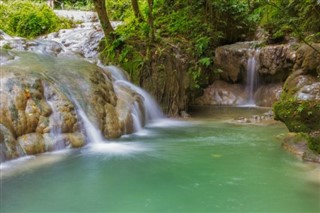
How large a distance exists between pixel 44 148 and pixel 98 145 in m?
0.94

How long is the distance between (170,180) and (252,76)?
8.15 metres

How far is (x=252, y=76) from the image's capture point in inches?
458

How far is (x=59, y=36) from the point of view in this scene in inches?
520

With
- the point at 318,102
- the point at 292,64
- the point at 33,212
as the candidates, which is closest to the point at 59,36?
the point at 292,64

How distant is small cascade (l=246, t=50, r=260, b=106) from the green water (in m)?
5.47

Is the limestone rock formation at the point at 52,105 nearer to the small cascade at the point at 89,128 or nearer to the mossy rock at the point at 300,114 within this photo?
the small cascade at the point at 89,128

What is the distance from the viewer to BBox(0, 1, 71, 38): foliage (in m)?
14.6

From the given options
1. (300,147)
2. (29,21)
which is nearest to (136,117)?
(300,147)

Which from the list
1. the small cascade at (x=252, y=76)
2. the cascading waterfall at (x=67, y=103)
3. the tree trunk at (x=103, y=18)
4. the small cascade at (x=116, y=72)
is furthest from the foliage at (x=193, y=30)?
the cascading waterfall at (x=67, y=103)

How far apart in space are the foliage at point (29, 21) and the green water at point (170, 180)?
1019 centimetres

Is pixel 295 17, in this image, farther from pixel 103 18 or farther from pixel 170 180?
pixel 103 18

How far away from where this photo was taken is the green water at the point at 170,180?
3.50 m

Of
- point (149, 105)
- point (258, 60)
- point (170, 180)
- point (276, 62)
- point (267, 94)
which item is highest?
point (258, 60)

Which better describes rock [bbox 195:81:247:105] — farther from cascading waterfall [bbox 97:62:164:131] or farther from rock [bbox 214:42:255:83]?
cascading waterfall [bbox 97:62:164:131]
